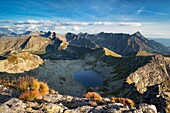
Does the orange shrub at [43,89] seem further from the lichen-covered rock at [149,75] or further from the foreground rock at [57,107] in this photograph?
the lichen-covered rock at [149,75]

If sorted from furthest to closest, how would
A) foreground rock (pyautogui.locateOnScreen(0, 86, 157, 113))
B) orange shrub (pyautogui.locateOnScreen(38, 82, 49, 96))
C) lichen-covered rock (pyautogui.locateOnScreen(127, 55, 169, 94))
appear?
lichen-covered rock (pyautogui.locateOnScreen(127, 55, 169, 94)), orange shrub (pyautogui.locateOnScreen(38, 82, 49, 96)), foreground rock (pyautogui.locateOnScreen(0, 86, 157, 113))

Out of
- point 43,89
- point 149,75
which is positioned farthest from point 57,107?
point 149,75

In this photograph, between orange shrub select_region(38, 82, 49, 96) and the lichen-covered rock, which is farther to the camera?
the lichen-covered rock

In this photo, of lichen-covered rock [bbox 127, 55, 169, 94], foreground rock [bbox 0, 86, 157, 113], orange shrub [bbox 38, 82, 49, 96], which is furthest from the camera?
lichen-covered rock [bbox 127, 55, 169, 94]

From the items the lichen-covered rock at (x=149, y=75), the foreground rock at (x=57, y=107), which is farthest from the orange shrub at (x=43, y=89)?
the lichen-covered rock at (x=149, y=75)

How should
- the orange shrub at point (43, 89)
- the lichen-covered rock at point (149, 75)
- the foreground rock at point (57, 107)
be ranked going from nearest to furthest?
the foreground rock at point (57, 107), the orange shrub at point (43, 89), the lichen-covered rock at point (149, 75)

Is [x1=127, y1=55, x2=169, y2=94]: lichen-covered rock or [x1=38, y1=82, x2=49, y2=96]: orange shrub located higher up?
[x1=38, y1=82, x2=49, y2=96]: orange shrub

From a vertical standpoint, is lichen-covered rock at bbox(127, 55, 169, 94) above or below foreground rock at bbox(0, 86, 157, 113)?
below

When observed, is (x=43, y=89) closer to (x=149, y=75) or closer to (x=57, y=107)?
(x=57, y=107)

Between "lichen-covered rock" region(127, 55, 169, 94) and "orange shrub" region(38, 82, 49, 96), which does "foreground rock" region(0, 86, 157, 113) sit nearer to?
"orange shrub" region(38, 82, 49, 96)

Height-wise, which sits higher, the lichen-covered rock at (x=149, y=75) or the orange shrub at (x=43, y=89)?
the orange shrub at (x=43, y=89)

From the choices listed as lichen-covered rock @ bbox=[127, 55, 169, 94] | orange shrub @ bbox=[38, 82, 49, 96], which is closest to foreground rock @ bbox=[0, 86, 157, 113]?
orange shrub @ bbox=[38, 82, 49, 96]

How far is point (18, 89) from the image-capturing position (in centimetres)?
2309

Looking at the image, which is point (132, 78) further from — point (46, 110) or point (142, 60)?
point (46, 110)
